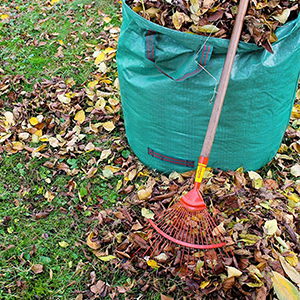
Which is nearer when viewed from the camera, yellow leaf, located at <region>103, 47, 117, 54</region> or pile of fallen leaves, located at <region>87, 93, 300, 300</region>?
pile of fallen leaves, located at <region>87, 93, 300, 300</region>

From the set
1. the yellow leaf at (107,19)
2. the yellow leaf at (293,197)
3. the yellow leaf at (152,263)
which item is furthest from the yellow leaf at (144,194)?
the yellow leaf at (107,19)

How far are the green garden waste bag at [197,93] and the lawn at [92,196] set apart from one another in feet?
0.53

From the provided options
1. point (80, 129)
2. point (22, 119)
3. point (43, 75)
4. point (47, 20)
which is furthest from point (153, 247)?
point (47, 20)

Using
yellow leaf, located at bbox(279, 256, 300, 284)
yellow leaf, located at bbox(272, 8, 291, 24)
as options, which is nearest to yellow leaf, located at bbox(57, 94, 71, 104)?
yellow leaf, located at bbox(272, 8, 291, 24)

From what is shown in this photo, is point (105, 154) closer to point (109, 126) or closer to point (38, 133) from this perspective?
point (109, 126)

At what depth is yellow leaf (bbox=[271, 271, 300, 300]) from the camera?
1.42 m

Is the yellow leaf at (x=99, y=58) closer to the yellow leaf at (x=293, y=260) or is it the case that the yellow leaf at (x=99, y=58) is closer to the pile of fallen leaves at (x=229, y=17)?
the pile of fallen leaves at (x=229, y=17)

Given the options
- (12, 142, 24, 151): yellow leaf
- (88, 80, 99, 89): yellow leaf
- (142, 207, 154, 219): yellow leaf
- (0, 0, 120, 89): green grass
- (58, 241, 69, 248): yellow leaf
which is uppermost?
(0, 0, 120, 89): green grass

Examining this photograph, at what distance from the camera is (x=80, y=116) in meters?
2.48

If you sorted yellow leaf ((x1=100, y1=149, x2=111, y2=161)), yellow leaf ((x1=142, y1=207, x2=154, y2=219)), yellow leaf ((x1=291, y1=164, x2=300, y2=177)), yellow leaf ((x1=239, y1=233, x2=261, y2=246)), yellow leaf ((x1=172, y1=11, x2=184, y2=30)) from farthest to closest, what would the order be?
yellow leaf ((x1=100, y1=149, x2=111, y2=161)) < yellow leaf ((x1=291, y1=164, x2=300, y2=177)) < yellow leaf ((x1=142, y1=207, x2=154, y2=219)) < yellow leaf ((x1=239, y1=233, x2=261, y2=246)) < yellow leaf ((x1=172, y1=11, x2=184, y2=30))

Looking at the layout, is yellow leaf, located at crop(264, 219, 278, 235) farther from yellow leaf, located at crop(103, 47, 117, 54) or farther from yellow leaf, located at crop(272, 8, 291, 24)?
yellow leaf, located at crop(103, 47, 117, 54)

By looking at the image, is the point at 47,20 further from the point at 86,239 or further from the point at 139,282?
the point at 139,282

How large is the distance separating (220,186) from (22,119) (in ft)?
5.09

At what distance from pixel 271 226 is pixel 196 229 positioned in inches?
13.9
